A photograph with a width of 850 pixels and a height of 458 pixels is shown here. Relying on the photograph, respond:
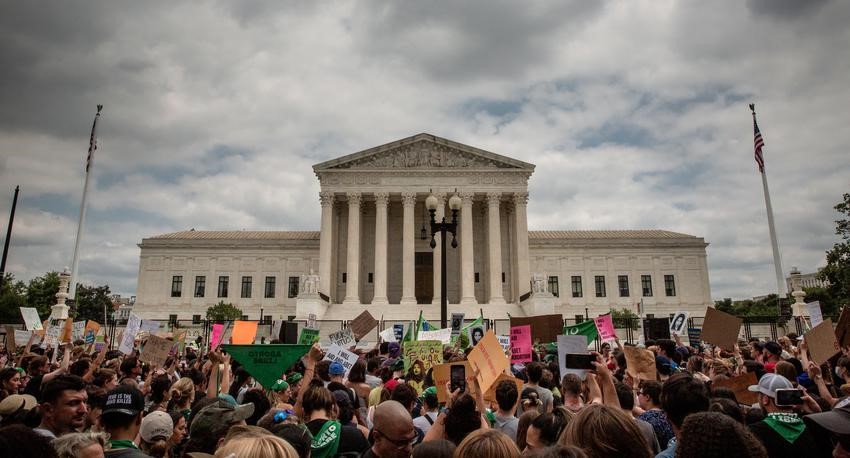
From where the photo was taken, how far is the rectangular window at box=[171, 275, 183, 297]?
57531 millimetres

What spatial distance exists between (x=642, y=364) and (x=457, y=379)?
8.48 ft

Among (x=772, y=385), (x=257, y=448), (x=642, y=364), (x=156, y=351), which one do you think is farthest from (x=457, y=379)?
(x=156, y=351)

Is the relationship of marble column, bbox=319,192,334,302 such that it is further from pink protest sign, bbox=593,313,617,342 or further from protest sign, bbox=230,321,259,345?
pink protest sign, bbox=593,313,617,342

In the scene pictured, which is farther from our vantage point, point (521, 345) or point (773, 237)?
point (773, 237)

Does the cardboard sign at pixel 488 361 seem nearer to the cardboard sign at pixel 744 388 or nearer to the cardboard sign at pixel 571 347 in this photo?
the cardboard sign at pixel 571 347

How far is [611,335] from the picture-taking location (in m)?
13.6

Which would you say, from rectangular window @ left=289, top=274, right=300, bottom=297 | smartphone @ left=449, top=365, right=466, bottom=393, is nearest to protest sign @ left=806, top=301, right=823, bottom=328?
smartphone @ left=449, top=365, right=466, bottom=393

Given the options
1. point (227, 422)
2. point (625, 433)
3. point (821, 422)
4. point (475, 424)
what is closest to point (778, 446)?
point (821, 422)

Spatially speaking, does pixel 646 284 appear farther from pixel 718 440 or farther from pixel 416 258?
pixel 718 440

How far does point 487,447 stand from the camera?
2.92 m

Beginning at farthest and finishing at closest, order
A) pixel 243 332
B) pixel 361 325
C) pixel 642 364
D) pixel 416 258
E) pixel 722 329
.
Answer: pixel 416 258, pixel 361 325, pixel 243 332, pixel 722 329, pixel 642 364

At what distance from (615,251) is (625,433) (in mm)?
60609

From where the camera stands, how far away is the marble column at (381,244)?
156ft

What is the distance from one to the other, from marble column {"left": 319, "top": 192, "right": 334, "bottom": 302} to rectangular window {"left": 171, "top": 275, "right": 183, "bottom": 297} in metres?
19.8
